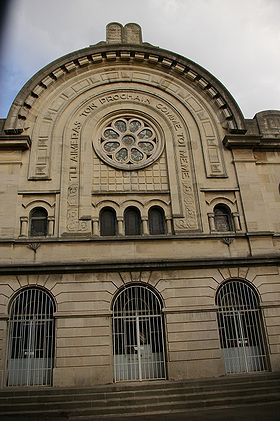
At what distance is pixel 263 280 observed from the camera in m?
15.0

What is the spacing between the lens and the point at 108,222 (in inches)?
645

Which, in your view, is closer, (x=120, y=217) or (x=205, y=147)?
(x=120, y=217)

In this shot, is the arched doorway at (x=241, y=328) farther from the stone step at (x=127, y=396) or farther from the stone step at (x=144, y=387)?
the stone step at (x=127, y=396)

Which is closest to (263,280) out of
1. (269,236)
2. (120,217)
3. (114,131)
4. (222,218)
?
(269,236)

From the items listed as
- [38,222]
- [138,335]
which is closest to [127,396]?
[138,335]

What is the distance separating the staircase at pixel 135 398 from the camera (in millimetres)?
11219

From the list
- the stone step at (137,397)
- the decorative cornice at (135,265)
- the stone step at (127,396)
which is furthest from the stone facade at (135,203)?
the stone step at (127,396)

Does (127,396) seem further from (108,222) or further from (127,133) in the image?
(127,133)

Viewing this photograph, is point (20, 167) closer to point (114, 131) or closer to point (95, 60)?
point (114, 131)

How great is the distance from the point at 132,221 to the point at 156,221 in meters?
1.09

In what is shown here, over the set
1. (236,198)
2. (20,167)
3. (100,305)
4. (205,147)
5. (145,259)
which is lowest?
(100,305)

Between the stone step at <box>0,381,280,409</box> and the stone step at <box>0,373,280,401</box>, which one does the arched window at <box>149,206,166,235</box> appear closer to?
the stone step at <box>0,373,280,401</box>

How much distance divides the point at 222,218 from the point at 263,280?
332cm

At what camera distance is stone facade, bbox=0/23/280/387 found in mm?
13961
